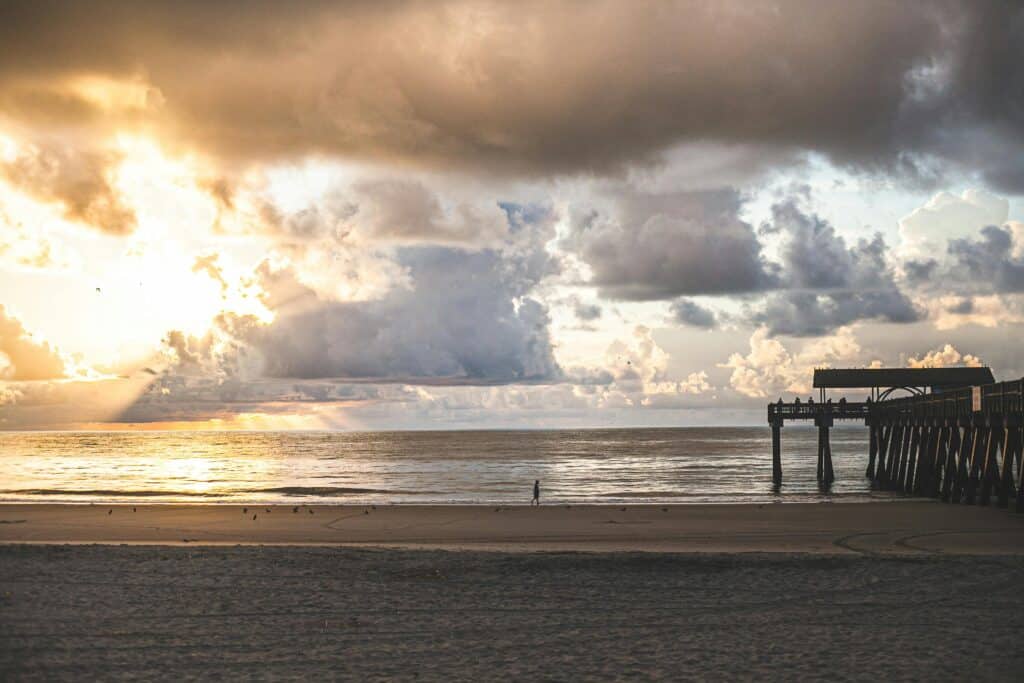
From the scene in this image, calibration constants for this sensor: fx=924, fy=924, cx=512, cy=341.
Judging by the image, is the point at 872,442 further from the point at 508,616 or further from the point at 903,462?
the point at 508,616

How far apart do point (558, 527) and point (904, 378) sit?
38949 millimetres

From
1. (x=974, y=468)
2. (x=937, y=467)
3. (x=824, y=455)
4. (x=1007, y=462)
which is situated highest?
(x=1007, y=462)

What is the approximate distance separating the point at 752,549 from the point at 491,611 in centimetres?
1008

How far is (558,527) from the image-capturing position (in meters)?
27.8

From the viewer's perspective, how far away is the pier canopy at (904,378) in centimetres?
5841

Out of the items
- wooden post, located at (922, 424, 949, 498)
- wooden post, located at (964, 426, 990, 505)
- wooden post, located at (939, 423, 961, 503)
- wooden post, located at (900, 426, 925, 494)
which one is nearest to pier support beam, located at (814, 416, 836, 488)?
wooden post, located at (900, 426, 925, 494)

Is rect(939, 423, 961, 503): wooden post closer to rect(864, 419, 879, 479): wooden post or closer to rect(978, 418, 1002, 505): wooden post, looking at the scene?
rect(978, 418, 1002, 505): wooden post

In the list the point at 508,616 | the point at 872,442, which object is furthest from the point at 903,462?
the point at 508,616

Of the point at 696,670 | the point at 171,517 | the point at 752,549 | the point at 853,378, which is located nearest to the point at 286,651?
the point at 696,670

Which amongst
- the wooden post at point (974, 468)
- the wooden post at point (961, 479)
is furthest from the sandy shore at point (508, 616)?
the wooden post at point (961, 479)

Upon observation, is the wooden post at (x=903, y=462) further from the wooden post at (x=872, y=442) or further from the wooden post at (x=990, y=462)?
the wooden post at (x=990, y=462)

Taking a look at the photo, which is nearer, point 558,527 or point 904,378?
point 558,527

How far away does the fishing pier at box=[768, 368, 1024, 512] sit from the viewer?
3098cm

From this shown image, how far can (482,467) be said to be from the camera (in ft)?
272
